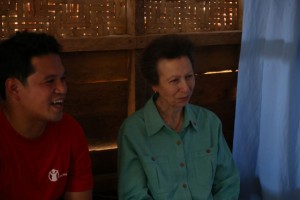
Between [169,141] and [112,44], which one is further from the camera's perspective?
[112,44]

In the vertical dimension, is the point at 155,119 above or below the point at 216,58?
Result: below

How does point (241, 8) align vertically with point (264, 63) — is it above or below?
above

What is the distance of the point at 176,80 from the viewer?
2340mm

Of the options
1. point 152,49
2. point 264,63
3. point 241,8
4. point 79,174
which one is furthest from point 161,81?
point 241,8

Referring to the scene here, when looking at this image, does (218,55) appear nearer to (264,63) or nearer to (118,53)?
(264,63)

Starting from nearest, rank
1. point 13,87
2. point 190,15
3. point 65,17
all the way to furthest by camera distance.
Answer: point 13,87, point 65,17, point 190,15

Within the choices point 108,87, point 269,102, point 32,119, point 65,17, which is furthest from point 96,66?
point 269,102

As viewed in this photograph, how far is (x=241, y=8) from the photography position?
312 cm

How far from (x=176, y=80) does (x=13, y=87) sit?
74 cm

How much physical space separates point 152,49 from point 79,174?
0.67 m

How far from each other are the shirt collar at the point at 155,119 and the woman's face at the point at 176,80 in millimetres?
87

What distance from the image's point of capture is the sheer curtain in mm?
2748

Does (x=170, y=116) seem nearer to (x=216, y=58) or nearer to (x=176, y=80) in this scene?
(x=176, y=80)

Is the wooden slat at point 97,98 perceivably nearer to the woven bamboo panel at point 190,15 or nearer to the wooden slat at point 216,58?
the woven bamboo panel at point 190,15
